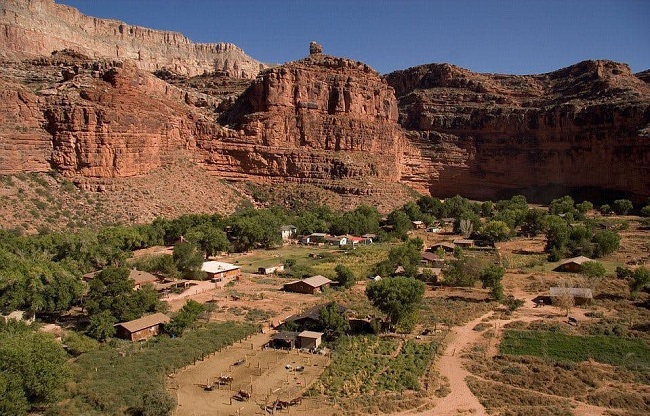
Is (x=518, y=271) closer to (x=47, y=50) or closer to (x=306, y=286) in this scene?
(x=306, y=286)

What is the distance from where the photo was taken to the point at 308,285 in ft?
144

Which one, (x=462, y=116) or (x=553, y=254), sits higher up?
(x=462, y=116)

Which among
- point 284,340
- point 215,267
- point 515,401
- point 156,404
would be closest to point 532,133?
point 215,267

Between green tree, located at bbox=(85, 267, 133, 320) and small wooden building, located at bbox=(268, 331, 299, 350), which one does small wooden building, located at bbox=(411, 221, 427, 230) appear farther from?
green tree, located at bbox=(85, 267, 133, 320)

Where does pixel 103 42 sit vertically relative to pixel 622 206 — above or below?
above

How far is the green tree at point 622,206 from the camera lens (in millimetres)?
82688

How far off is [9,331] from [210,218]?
36990mm

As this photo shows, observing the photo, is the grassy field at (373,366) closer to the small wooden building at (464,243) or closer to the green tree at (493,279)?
the green tree at (493,279)

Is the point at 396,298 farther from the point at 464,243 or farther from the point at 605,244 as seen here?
the point at 464,243

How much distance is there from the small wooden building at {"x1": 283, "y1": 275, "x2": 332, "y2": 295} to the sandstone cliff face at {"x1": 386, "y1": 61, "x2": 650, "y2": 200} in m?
63.4

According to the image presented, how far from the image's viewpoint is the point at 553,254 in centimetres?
5447

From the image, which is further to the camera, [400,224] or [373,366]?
[400,224]

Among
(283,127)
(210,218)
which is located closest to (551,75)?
(283,127)

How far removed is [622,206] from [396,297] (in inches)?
2578
